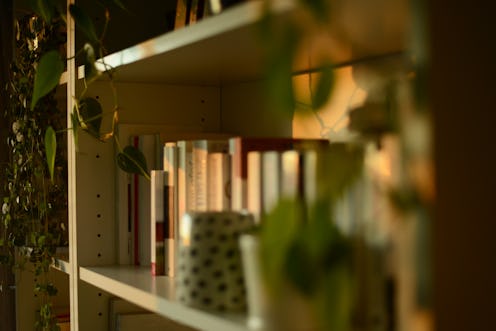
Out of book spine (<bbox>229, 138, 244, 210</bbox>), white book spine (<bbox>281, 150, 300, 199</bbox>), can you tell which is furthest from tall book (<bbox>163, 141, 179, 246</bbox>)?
white book spine (<bbox>281, 150, 300, 199</bbox>)

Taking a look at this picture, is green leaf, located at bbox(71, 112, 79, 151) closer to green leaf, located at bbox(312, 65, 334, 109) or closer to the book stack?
the book stack

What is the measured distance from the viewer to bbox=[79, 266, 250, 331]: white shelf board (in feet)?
3.70

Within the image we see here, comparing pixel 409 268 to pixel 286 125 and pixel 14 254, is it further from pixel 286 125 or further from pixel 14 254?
pixel 14 254

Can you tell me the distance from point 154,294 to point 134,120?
1.94 ft

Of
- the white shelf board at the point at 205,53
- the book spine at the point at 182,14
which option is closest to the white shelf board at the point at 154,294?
the white shelf board at the point at 205,53

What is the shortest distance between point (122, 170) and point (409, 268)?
1.06m

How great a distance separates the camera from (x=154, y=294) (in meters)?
1.35

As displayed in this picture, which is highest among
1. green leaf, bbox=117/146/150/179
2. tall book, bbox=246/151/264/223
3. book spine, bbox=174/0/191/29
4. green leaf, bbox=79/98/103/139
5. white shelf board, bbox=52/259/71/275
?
book spine, bbox=174/0/191/29

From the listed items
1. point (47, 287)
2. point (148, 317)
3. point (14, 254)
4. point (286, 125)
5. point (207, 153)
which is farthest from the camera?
point (14, 254)

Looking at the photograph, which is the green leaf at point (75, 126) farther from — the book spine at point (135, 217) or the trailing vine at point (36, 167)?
the trailing vine at point (36, 167)

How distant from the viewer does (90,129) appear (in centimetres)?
173

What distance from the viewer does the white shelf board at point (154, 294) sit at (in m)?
1.13

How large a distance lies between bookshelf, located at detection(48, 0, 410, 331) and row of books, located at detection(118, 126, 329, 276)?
0.18 ft

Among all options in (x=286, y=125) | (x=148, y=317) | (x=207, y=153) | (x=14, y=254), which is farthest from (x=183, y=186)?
(x=14, y=254)
